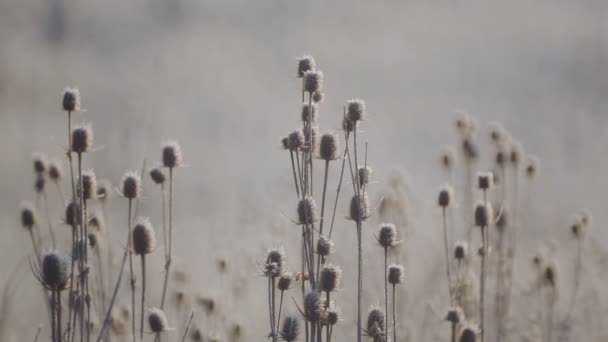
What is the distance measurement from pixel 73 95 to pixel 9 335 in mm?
3203

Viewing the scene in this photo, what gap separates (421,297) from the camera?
6.11m

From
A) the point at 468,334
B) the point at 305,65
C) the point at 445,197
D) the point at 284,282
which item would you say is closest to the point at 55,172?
the point at 284,282

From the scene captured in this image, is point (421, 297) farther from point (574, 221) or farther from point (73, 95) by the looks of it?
point (73, 95)

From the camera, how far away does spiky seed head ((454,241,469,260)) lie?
411cm

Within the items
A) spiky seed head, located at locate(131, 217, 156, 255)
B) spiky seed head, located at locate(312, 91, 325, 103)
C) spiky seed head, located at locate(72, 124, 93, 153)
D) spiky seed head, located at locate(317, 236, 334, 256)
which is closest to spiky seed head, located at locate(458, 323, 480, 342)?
spiky seed head, located at locate(317, 236, 334, 256)

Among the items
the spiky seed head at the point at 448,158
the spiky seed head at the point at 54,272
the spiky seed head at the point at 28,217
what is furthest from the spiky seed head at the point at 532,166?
the spiky seed head at the point at 54,272

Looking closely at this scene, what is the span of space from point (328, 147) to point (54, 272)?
4.54 ft

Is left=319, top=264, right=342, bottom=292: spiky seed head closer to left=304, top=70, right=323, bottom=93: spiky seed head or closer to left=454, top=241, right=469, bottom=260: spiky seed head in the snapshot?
left=304, top=70, right=323, bottom=93: spiky seed head

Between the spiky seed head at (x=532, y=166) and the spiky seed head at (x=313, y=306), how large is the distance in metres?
3.54

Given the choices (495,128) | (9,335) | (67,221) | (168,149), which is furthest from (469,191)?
(9,335)

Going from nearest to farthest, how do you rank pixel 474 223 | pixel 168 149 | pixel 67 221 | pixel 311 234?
pixel 311 234 < pixel 67 221 < pixel 168 149 < pixel 474 223

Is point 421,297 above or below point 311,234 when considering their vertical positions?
below

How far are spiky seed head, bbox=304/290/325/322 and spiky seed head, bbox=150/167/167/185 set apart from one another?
5.90 ft

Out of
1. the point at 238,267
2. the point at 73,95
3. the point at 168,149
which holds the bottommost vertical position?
the point at 238,267
